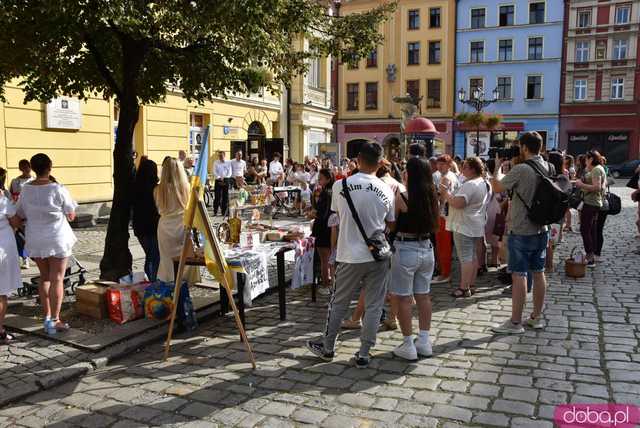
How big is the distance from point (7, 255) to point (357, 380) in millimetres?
3436

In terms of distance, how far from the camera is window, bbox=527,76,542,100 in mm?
42219

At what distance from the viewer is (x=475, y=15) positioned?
144ft

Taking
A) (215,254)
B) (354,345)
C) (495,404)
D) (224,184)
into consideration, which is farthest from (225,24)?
(224,184)

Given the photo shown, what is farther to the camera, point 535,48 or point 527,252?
point 535,48

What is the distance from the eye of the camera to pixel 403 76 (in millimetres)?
45688

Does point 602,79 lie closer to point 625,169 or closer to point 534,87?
point 534,87

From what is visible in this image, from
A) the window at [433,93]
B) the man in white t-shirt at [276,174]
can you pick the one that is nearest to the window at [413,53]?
the window at [433,93]

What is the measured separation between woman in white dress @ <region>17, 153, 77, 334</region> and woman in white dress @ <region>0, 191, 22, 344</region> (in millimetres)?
127

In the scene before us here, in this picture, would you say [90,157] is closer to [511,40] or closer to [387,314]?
[387,314]

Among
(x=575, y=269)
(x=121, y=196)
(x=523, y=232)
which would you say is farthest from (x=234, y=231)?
(x=575, y=269)

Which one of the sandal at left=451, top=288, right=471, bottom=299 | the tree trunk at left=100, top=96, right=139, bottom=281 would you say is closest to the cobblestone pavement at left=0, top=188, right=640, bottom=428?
the sandal at left=451, top=288, right=471, bottom=299

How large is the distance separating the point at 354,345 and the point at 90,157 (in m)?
11.0

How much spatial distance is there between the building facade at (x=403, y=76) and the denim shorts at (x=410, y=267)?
38876 mm

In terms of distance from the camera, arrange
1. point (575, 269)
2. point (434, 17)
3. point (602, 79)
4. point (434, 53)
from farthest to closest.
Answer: point (434, 53) → point (434, 17) → point (602, 79) → point (575, 269)
